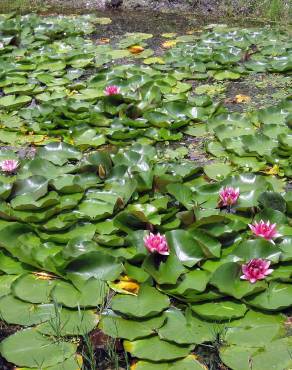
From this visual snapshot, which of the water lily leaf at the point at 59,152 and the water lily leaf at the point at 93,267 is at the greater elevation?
the water lily leaf at the point at 93,267

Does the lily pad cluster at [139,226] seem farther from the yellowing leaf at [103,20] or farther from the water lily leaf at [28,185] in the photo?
the yellowing leaf at [103,20]

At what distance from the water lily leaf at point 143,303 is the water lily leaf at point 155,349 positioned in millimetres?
111

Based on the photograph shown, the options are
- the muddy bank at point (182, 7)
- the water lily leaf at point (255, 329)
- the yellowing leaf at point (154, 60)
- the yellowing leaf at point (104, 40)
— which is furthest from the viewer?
the muddy bank at point (182, 7)

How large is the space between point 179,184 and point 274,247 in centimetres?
65

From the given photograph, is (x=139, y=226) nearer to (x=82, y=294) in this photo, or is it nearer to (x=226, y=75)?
(x=82, y=294)

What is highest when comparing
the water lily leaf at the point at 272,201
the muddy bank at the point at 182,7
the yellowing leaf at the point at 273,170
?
the water lily leaf at the point at 272,201

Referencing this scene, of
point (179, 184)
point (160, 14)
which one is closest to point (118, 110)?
point (179, 184)

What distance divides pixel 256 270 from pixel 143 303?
47cm

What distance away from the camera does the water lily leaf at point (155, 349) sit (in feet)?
6.72

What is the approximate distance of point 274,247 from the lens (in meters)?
2.40

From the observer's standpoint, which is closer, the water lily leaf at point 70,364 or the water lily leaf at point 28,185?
the water lily leaf at point 70,364

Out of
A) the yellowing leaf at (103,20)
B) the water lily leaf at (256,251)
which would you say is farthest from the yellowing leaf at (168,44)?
the water lily leaf at (256,251)

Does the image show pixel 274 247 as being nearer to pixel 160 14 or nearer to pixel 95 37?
pixel 95 37

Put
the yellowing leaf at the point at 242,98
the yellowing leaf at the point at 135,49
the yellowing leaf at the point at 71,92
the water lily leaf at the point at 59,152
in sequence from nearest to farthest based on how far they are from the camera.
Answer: the water lily leaf at the point at 59,152 < the yellowing leaf at the point at 242,98 < the yellowing leaf at the point at 71,92 < the yellowing leaf at the point at 135,49
